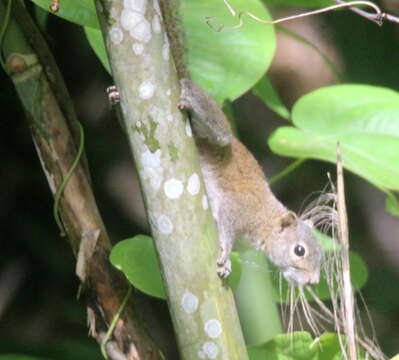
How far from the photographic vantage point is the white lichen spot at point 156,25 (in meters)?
0.88

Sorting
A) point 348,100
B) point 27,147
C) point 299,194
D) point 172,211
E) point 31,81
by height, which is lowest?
point 299,194

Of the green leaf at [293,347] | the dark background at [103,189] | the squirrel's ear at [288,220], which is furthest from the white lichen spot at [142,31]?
the dark background at [103,189]

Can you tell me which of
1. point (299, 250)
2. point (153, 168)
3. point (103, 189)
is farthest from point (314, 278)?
point (103, 189)

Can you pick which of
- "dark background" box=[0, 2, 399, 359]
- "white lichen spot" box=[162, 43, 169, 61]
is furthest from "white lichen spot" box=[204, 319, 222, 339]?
"dark background" box=[0, 2, 399, 359]

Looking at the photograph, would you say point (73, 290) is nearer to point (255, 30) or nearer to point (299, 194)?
point (299, 194)

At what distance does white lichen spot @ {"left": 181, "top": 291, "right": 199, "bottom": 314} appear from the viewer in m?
0.90

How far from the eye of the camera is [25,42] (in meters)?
1.18

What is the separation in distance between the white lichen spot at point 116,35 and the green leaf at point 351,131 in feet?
1.58

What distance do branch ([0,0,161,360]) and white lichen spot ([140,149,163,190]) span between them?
0.30 metres

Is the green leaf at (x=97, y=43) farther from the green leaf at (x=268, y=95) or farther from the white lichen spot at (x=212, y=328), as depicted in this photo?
the white lichen spot at (x=212, y=328)

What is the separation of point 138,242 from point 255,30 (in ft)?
1.52

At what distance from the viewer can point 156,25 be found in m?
0.89

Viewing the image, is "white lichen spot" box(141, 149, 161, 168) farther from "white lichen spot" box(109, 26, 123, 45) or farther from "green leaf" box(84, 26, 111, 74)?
"green leaf" box(84, 26, 111, 74)

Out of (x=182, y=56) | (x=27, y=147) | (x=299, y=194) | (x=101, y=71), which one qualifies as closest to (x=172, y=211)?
(x=182, y=56)
